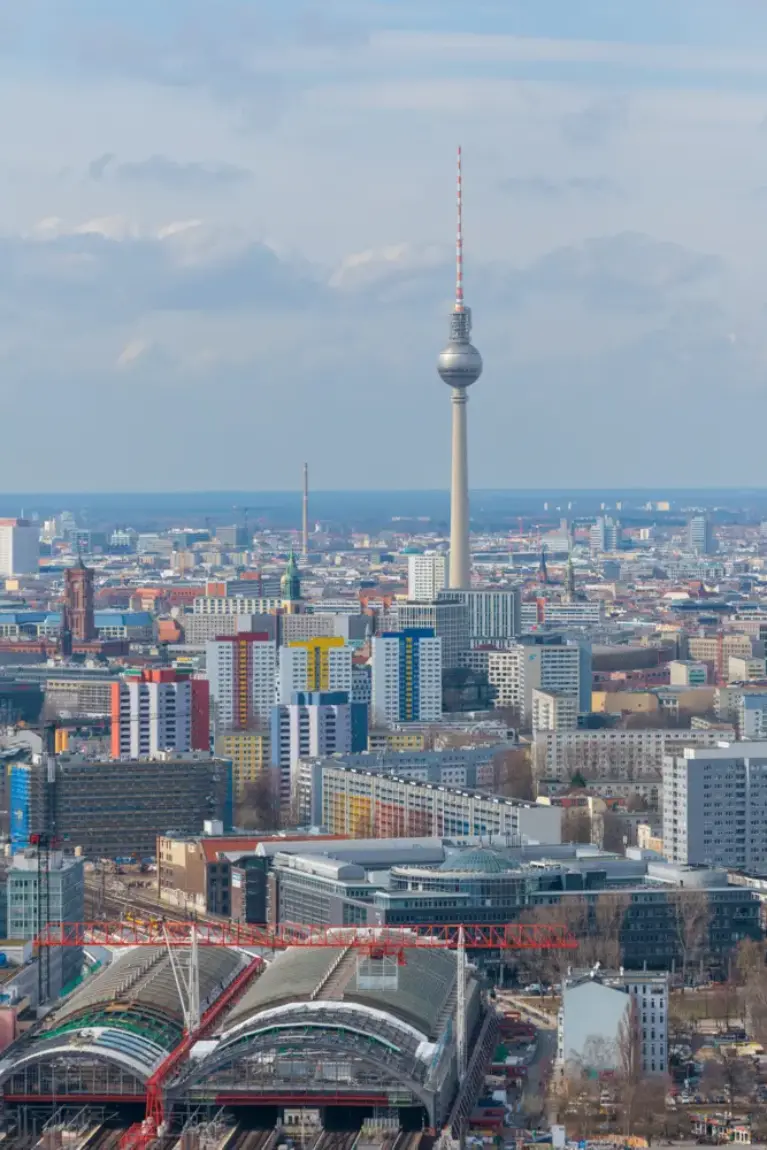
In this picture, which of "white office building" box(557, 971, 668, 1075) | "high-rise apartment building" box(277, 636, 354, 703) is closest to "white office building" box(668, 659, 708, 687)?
"high-rise apartment building" box(277, 636, 354, 703)

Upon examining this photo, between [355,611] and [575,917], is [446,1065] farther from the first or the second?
[355,611]

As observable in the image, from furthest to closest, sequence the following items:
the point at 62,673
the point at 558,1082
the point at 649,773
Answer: the point at 62,673 → the point at 649,773 → the point at 558,1082

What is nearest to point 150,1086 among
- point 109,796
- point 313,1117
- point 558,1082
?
point 313,1117

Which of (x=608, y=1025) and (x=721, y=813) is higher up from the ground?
(x=721, y=813)

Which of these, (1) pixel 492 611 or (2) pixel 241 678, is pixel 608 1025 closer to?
(2) pixel 241 678

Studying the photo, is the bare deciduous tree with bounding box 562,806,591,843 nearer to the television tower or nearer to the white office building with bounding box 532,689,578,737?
the white office building with bounding box 532,689,578,737

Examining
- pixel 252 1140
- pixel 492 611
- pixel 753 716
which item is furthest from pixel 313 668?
pixel 252 1140
